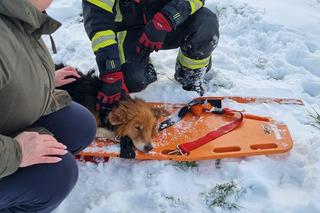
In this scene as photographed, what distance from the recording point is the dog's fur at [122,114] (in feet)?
11.7

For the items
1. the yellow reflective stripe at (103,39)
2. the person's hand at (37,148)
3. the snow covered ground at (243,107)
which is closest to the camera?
the person's hand at (37,148)

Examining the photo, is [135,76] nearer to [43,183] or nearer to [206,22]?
[206,22]

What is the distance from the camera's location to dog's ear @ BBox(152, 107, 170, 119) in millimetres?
3721

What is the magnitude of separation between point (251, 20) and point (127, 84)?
7.19 ft

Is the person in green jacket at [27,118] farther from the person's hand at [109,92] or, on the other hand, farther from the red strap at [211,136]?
the red strap at [211,136]

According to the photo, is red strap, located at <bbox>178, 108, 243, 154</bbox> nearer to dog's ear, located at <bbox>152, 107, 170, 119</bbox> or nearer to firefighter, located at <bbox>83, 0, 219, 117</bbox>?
dog's ear, located at <bbox>152, 107, 170, 119</bbox>

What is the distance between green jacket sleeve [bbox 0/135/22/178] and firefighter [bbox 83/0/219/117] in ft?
5.15

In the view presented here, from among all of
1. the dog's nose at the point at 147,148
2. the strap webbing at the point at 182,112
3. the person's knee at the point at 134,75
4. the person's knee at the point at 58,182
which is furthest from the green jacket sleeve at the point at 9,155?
the person's knee at the point at 134,75

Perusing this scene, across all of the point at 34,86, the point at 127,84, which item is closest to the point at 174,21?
the point at 127,84

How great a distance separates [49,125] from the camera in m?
2.62

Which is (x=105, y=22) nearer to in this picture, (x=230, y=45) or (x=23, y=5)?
(x=23, y=5)

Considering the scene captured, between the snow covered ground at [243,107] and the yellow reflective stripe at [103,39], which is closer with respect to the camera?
the snow covered ground at [243,107]

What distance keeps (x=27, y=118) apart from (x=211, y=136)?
5.54 ft

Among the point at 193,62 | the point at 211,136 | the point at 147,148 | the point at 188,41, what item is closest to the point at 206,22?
the point at 188,41
